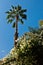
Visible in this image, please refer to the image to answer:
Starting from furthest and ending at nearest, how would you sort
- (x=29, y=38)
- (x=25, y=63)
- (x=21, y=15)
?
(x=21, y=15) → (x=29, y=38) → (x=25, y=63)

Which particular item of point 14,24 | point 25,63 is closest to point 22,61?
point 25,63

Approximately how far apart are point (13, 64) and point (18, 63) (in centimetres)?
76

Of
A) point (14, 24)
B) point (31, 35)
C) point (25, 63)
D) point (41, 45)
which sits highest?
point (14, 24)

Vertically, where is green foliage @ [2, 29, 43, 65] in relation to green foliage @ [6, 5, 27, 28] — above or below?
below

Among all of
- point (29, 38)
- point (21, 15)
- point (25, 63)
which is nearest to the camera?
point (25, 63)

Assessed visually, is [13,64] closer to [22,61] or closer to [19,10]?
[22,61]

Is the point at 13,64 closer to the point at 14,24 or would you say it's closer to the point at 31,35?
the point at 31,35

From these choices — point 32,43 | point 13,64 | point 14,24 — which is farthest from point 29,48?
point 14,24

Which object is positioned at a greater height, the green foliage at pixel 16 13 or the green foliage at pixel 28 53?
the green foliage at pixel 16 13

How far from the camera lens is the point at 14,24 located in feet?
161

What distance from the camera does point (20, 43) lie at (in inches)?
1198

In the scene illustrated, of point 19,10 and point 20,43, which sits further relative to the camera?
point 19,10

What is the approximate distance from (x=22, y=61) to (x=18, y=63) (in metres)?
0.53

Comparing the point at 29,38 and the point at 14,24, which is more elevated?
the point at 14,24
